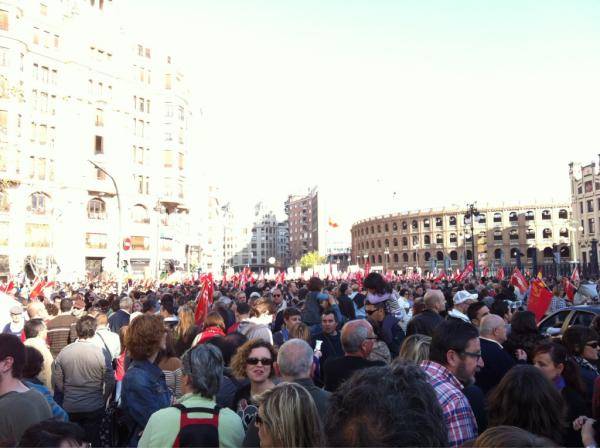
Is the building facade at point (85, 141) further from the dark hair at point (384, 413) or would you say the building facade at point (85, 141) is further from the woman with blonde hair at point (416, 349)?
the dark hair at point (384, 413)

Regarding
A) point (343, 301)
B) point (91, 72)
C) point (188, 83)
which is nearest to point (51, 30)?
point (91, 72)

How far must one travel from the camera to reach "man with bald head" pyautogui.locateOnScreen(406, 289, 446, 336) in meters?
7.16

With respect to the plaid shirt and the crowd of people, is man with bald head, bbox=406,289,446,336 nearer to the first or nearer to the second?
the crowd of people

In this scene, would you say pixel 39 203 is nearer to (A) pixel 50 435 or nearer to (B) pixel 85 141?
(B) pixel 85 141

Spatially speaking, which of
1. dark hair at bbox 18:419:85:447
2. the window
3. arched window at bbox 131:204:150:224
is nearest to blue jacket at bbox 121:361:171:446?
dark hair at bbox 18:419:85:447

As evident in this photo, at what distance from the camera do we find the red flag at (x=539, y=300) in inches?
504

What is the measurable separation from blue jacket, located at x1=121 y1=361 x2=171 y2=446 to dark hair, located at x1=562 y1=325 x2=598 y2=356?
402cm

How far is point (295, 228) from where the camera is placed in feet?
554

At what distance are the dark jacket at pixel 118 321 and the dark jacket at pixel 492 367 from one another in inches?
294

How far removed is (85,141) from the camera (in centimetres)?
5041

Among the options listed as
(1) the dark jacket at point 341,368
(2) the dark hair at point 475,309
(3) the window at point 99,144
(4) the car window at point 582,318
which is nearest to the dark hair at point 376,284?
(2) the dark hair at point 475,309

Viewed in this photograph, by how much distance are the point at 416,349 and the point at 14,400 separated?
321cm

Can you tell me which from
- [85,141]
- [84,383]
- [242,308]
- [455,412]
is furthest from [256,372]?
[85,141]

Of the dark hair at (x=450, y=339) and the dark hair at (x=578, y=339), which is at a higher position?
the dark hair at (x=450, y=339)
